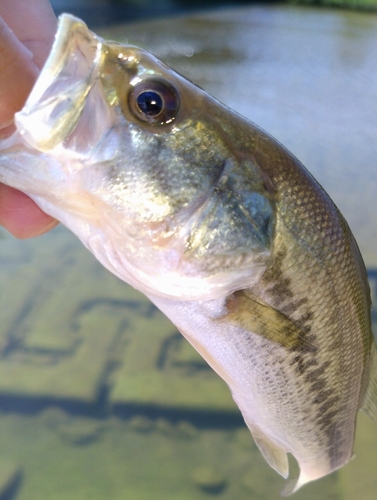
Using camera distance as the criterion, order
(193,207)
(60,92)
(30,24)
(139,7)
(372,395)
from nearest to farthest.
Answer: (60,92) < (193,207) < (30,24) < (372,395) < (139,7)

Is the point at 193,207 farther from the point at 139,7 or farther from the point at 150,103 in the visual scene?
the point at 139,7

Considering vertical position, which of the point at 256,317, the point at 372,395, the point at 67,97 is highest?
Answer: the point at 67,97

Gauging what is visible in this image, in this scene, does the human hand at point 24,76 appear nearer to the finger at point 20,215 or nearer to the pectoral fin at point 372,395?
the finger at point 20,215

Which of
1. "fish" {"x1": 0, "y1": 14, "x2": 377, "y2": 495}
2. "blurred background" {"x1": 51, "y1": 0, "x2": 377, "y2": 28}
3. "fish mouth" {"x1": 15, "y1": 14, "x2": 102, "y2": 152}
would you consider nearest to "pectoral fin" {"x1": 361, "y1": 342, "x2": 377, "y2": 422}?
"fish" {"x1": 0, "y1": 14, "x2": 377, "y2": 495}

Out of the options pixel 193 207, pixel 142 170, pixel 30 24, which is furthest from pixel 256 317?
pixel 30 24

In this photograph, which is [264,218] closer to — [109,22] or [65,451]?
[65,451]

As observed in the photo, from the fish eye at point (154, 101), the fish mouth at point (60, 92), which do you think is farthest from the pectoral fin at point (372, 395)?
the fish mouth at point (60, 92)
